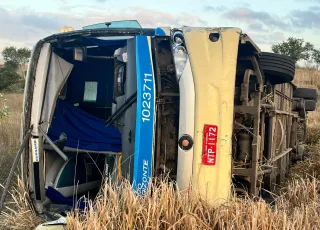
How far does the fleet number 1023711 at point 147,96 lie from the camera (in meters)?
3.58

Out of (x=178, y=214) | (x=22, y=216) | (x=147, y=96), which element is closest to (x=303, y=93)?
(x=147, y=96)

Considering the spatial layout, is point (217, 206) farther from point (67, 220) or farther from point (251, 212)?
point (67, 220)

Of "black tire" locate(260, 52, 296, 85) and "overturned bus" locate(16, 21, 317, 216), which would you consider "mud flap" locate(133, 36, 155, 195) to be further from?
"black tire" locate(260, 52, 296, 85)

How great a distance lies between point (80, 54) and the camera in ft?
15.7

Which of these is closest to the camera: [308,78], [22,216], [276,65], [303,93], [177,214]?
[177,214]

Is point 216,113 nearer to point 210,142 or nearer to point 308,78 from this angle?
point 210,142

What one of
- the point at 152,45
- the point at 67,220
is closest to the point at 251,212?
the point at 67,220

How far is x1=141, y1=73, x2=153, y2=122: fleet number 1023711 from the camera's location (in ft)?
11.7

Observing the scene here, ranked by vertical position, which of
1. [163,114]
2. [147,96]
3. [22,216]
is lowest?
[22,216]

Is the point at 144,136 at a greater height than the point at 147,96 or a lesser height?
lesser

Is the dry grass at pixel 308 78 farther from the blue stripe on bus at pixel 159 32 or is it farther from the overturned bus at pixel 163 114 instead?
the blue stripe on bus at pixel 159 32

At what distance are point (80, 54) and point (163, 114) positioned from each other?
5.11ft

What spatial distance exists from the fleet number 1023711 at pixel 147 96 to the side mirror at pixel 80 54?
134cm

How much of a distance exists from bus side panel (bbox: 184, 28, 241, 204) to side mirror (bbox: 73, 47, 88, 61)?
167 centimetres
